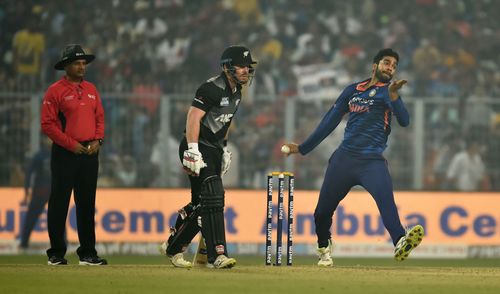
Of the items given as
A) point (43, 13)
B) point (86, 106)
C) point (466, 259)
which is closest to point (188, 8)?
point (43, 13)

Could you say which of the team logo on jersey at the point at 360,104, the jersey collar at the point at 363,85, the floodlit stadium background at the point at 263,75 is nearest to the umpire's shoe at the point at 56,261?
the team logo on jersey at the point at 360,104

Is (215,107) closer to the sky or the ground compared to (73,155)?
closer to the sky

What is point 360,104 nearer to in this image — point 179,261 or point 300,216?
point 179,261

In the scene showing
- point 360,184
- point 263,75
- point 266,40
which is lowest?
point 360,184

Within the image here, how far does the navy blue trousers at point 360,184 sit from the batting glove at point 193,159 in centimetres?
164

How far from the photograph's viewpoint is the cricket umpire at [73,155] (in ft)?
37.8

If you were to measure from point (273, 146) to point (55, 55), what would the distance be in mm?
5930

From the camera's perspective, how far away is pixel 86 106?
11594 millimetres

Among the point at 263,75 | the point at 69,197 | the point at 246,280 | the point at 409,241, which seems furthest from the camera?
the point at 263,75

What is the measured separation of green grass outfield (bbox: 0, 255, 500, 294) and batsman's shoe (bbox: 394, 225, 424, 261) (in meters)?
0.18

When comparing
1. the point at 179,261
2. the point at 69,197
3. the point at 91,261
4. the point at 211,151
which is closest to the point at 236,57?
the point at 211,151

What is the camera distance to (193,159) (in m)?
10.4

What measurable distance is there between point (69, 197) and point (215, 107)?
1.97 m

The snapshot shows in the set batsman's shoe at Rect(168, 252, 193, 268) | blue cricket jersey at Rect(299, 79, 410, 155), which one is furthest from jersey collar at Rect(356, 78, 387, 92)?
batsman's shoe at Rect(168, 252, 193, 268)
